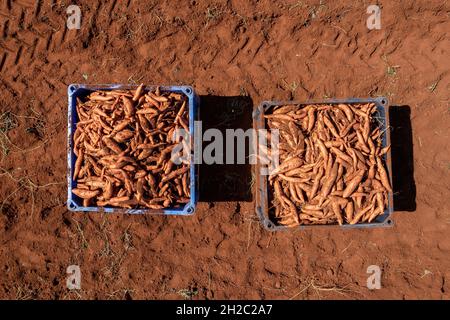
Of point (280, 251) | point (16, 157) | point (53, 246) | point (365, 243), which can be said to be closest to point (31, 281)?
point (53, 246)

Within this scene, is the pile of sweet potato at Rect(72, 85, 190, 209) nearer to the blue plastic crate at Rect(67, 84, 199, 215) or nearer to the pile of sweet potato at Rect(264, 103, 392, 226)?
the blue plastic crate at Rect(67, 84, 199, 215)

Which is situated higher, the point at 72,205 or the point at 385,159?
the point at 385,159

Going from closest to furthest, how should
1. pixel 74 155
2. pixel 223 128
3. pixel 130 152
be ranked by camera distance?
pixel 130 152, pixel 74 155, pixel 223 128

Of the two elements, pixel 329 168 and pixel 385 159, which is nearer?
pixel 329 168

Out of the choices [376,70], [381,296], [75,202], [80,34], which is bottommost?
[381,296]

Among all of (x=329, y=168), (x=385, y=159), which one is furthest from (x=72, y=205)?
(x=385, y=159)

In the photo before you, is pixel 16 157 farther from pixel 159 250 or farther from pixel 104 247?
pixel 159 250

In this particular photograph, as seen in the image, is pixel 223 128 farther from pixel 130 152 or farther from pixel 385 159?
pixel 385 159
